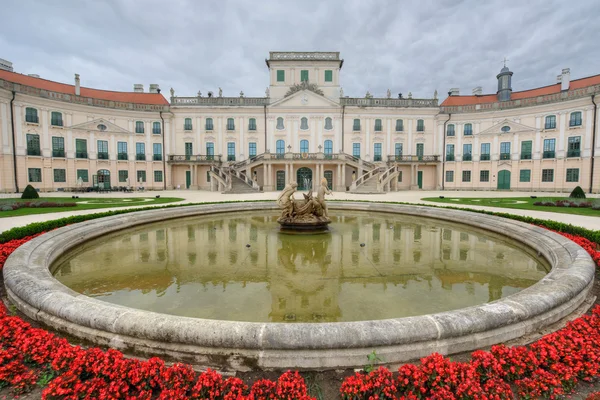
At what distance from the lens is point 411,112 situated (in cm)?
4203

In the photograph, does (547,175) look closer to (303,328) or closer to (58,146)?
(303,328)

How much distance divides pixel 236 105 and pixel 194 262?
123 feet

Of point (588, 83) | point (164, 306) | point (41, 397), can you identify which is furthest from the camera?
point (588, 83)

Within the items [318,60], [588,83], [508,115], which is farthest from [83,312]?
[588,83]

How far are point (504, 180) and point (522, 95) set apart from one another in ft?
45.1

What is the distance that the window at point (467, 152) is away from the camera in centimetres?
4106

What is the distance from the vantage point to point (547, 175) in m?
37.0

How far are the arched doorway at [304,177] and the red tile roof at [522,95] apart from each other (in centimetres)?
2263

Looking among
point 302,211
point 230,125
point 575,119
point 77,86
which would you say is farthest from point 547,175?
point 77,86

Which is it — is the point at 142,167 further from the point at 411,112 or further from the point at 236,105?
the point at 411,112

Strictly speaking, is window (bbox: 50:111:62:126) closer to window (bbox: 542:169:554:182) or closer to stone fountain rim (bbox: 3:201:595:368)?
stone fountain rim (bbox: 3:201:595:368)

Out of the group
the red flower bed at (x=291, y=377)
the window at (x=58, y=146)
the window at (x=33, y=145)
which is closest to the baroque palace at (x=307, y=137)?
the window at (x=58, y=146)

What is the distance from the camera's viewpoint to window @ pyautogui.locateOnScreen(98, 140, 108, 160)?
3891cm

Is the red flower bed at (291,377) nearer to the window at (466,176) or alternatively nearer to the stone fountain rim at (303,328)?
the stone fountain rim at (303,328)
